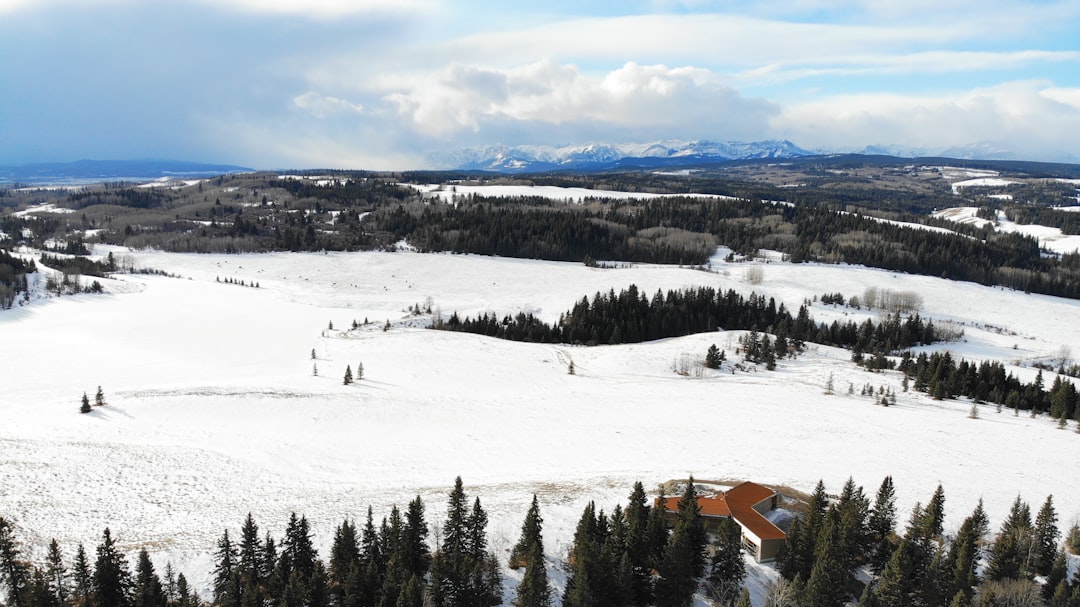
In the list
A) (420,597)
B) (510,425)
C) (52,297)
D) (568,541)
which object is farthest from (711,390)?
(52,297)

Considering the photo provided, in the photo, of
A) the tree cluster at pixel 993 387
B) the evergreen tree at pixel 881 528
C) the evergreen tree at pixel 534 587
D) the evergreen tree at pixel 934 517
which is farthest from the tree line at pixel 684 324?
the evergreen tree at pixel 534 587

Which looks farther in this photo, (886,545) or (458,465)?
(458,465)

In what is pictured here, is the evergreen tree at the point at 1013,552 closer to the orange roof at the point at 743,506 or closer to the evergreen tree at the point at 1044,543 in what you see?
the evergreen tree at the point at 1044,543

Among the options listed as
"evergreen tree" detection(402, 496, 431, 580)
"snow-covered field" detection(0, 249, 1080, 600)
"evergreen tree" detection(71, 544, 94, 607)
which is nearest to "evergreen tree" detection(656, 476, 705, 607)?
"snow-covered field" detection(0, 249, 1080, 600)

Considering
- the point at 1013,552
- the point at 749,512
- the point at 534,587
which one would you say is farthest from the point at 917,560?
the point at 534,587

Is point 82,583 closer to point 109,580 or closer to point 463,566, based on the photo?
point 109,580

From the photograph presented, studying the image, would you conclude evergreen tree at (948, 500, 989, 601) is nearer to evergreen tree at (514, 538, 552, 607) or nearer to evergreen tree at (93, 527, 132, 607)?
evergreen tree at (514, 538, 552, 607)

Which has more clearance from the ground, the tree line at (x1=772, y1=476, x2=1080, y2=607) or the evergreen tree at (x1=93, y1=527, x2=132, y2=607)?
the evergreen tree at (x1=93, y1=527, x2=132, y2=607)

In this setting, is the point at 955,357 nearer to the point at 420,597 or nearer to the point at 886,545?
the point at 886,545
